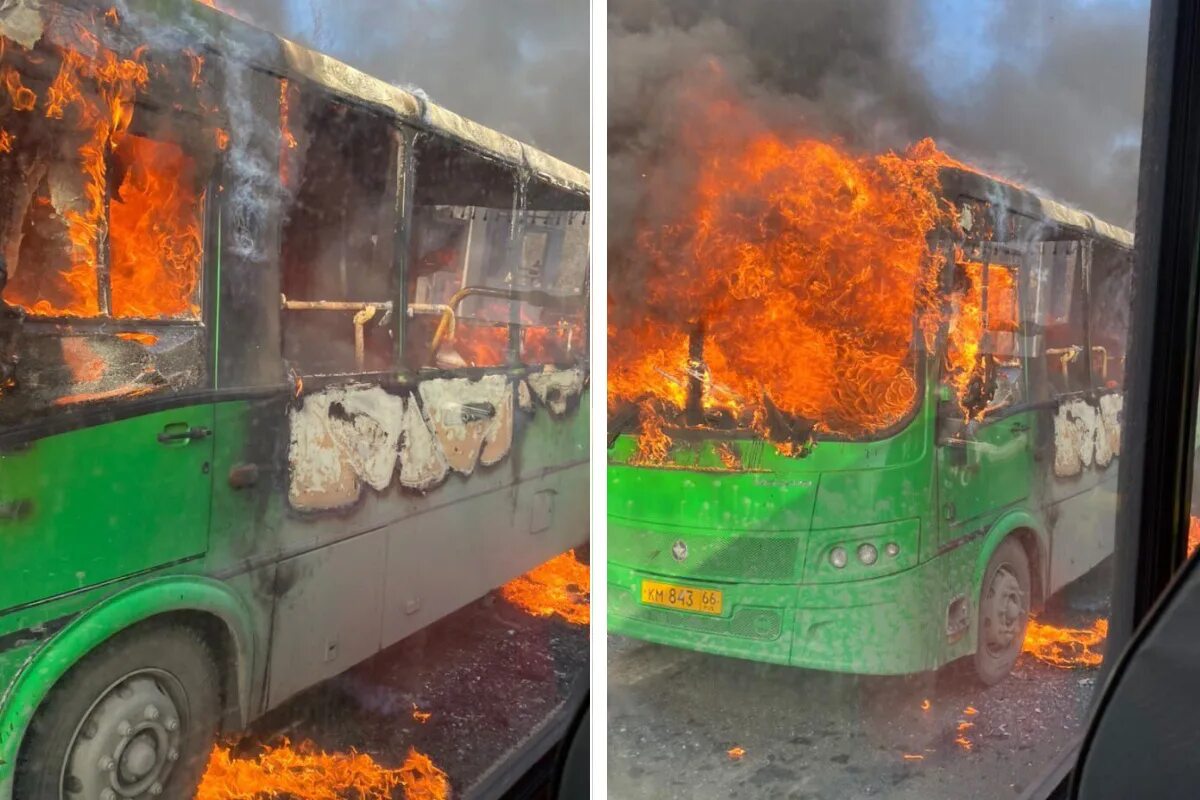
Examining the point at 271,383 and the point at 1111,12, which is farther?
the point at 1111,12

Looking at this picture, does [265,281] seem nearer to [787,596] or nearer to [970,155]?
[787,596]

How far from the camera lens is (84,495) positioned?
75 cm

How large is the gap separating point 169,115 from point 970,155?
1033 mm

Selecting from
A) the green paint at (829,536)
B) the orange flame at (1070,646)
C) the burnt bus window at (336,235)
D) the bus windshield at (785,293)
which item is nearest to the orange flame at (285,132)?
the burnt bus window at (336,235)

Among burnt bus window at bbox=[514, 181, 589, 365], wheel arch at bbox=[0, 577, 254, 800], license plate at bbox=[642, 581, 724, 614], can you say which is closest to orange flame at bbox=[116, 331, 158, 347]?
wheel arch at bbox=[0, 577, 254, 800]

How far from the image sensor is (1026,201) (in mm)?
1146

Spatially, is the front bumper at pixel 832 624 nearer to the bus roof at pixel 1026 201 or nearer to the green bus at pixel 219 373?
the green bus at pixel 219 373

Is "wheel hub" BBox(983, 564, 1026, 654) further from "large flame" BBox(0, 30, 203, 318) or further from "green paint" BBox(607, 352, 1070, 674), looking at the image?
"large flame" BBox(0, 30, 203, 318)

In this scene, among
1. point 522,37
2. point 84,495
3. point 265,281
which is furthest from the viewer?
point 522,37

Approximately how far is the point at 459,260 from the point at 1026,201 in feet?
2.73

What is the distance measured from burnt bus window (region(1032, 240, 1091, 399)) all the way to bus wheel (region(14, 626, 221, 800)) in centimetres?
121

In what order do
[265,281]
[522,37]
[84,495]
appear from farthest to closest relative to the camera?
[522,37] < [265,281] < [84,495]

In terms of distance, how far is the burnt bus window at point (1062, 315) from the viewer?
1.17 m

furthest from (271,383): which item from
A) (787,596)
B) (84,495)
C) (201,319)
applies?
(787,596)
